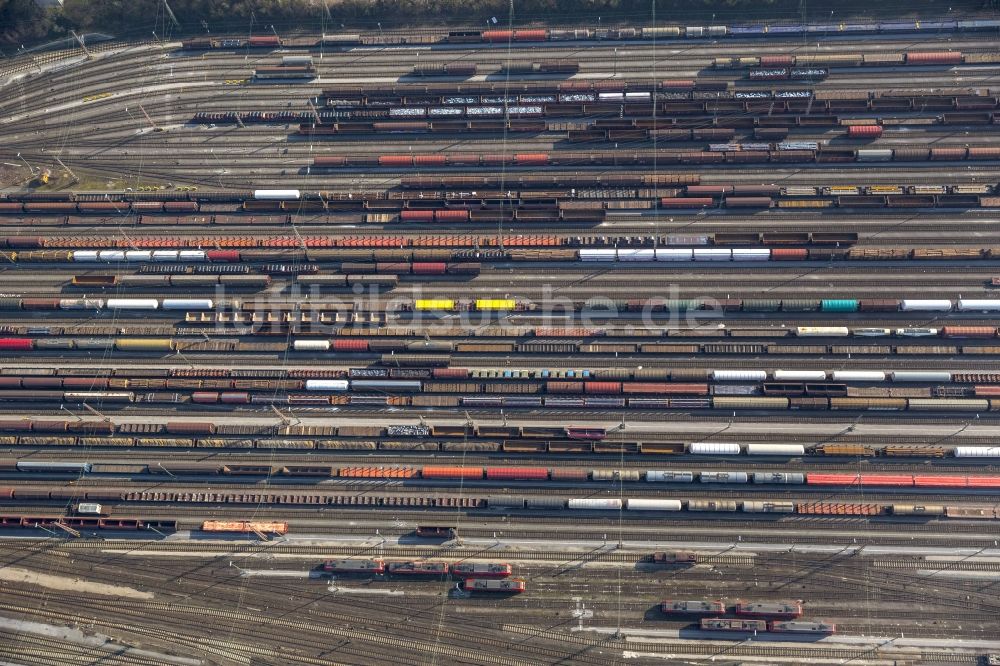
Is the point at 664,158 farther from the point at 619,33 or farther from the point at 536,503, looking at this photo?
the point at 536,503

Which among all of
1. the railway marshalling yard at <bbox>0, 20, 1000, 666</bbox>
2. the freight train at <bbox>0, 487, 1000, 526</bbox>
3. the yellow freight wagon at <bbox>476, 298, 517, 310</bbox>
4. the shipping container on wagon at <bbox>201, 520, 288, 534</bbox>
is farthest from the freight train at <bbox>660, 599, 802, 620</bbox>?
the shipping container on wagon at <bbox>201, 520, 288, 534</bbox>

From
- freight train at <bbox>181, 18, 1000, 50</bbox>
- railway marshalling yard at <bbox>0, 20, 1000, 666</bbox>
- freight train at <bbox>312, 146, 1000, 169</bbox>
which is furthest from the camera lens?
freight train at <bbox>181, 18, 1000, 50</bbox>

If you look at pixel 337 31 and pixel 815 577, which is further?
pixel 337 31

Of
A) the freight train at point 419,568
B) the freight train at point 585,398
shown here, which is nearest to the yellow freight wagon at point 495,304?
the freight train at point 585,398

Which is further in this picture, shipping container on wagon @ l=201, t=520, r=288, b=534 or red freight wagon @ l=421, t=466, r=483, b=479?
red freight wagon @ l=421, t=466, r=483, b=479

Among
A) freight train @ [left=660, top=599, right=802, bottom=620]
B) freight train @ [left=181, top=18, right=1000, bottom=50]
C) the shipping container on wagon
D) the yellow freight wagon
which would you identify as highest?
freight train @ [left=181, top=18, right=1000, bottom=50]

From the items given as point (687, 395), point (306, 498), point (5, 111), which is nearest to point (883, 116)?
point (687, 395)

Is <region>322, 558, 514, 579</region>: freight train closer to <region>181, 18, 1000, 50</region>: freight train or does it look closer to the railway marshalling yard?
the railway marshalling yard

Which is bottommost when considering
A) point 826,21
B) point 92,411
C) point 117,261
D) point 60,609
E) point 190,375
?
point 60,609

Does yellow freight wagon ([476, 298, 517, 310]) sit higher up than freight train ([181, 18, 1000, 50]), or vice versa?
freight train ([181, 18, 1000, 50])

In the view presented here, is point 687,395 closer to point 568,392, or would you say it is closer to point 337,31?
point 568,392
